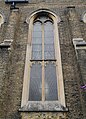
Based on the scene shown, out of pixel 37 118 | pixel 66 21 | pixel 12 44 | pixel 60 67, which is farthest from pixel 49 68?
pixel 66 21

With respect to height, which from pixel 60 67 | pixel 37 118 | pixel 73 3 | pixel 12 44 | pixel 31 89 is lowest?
pixel 37 118

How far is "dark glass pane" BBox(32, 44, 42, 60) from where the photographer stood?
32.0 feet

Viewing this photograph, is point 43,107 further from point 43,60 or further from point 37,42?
point 37,42

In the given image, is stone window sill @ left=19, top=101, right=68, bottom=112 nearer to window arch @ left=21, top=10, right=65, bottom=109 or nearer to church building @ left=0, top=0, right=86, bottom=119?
church building @ left=0, top=0, right=86, bottom=119

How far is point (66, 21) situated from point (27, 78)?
4.37 m

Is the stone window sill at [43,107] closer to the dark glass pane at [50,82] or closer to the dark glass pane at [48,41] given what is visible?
the dark glass pane at [50,82]

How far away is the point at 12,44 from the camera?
9586 mm

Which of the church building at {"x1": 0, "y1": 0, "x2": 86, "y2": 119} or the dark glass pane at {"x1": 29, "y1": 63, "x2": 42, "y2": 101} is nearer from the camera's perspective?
the church building at {"x1": 0, "y1": 0, "x2": 86, "y2": 119}

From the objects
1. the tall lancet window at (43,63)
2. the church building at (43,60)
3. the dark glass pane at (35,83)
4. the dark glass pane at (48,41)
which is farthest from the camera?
the dark glass pane at (48,41)

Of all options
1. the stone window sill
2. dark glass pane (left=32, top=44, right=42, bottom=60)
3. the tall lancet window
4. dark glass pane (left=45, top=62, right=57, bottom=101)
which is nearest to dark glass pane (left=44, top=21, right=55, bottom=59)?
the tall lancet window

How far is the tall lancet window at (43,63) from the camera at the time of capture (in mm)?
8297

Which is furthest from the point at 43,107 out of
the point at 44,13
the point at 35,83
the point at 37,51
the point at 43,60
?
the point at 44,13

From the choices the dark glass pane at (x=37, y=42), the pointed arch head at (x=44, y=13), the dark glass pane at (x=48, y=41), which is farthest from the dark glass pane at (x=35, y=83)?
the pointed arch head at (x=44, y=13)

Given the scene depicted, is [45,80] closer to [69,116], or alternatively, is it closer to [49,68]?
[49,68]
